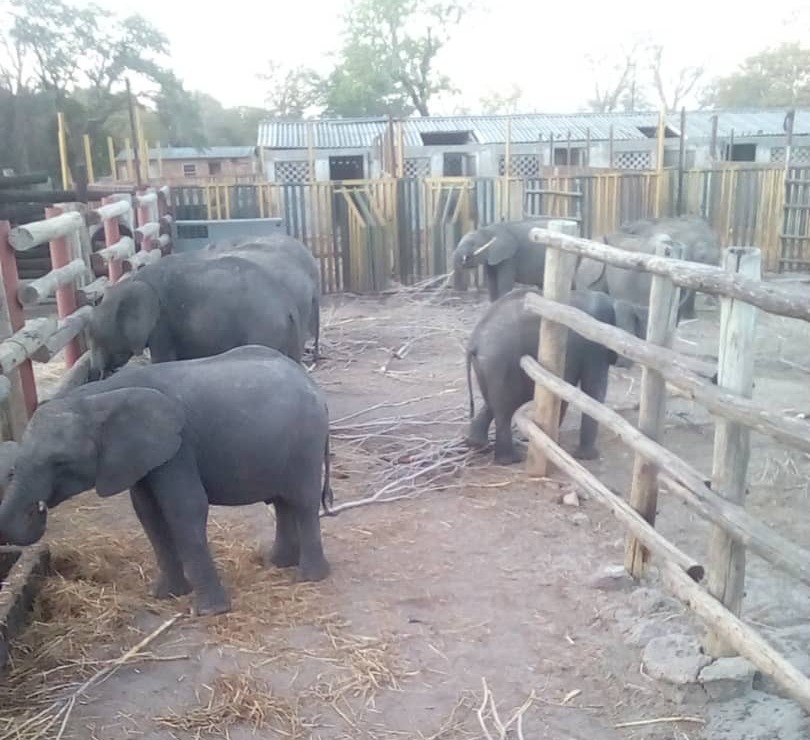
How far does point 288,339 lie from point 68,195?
7485mm

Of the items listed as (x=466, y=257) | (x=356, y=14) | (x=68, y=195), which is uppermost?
(x=356, y=14)

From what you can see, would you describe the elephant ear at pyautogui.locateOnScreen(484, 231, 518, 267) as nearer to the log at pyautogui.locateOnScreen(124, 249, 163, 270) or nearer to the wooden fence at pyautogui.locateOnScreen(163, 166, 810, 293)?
the wooden fence at pyautogui.locateOnScreen(163, 166, 810, 293)

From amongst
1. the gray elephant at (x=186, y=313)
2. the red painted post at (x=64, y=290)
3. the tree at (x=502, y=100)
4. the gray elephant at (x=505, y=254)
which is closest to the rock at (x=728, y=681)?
the gray elephant at (x=186, y=313)

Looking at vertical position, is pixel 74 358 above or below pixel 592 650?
above

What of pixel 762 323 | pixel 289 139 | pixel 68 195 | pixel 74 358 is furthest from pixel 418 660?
pixel 289 139

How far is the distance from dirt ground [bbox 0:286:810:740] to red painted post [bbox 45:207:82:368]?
1.41 metres

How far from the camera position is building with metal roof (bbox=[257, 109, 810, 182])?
89.9ft

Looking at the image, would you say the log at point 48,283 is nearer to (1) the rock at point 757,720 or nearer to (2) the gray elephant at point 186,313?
(2) the gray elephant at point 186,313

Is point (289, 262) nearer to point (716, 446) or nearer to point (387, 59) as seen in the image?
point (716, 446)

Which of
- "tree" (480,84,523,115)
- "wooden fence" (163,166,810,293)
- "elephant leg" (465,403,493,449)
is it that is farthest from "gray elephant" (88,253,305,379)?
"tree" (480,84,523,115)

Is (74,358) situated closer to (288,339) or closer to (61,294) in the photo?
(61,294)

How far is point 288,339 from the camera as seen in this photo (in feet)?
23.1

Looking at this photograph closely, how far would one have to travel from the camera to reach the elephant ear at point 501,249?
12000 mm

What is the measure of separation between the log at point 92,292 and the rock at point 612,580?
437 centimetres
